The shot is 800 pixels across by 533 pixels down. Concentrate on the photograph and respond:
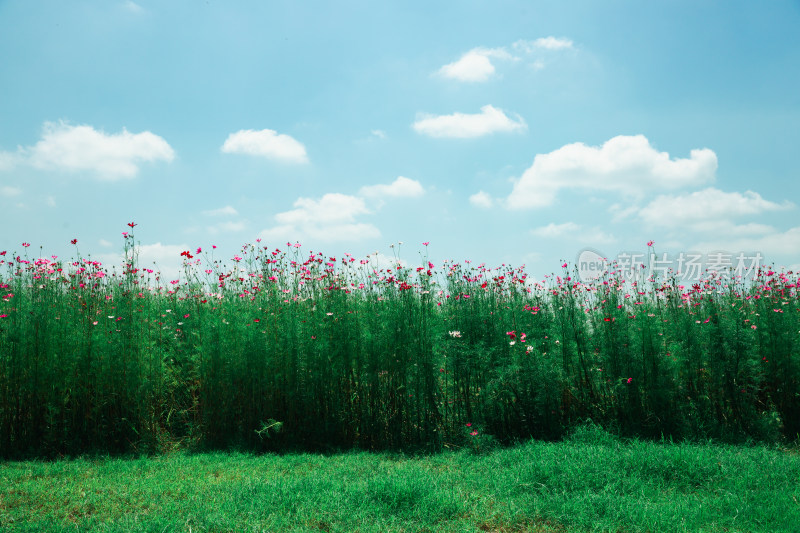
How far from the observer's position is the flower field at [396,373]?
5797 mm

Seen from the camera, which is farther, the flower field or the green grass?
the flower field

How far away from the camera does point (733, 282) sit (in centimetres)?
717

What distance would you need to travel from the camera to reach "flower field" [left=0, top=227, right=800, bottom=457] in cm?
580

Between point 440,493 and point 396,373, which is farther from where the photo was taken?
point 396,373

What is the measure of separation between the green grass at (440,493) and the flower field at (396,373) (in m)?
0.80

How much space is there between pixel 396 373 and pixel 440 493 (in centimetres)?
221

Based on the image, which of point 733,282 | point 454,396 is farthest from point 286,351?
point 733,282

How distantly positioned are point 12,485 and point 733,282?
8.33 m

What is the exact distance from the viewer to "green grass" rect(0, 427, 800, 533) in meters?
3.33

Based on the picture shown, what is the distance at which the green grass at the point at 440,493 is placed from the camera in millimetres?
3326

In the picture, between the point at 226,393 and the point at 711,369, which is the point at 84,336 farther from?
the point at 711,369

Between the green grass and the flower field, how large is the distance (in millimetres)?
796

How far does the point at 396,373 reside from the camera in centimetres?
589

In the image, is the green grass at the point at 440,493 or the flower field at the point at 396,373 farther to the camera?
the flower field at the point at 396,373
